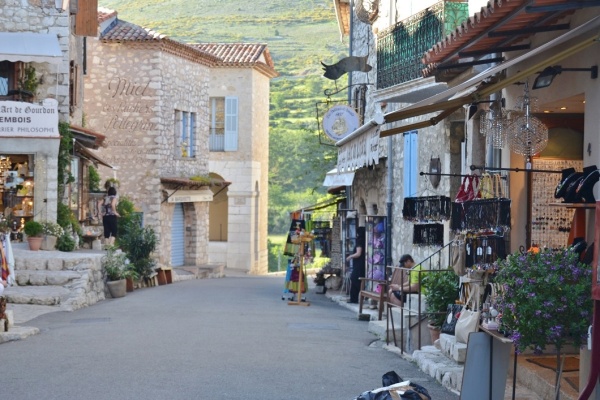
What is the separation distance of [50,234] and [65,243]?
469 mm

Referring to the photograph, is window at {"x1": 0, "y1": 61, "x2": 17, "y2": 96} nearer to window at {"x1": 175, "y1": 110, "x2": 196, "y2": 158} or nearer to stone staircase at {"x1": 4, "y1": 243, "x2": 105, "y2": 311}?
stone staircase at {"x1": 4, "y1": 243, "x2": 105, "y2": 311}

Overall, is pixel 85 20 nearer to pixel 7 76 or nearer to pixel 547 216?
pixel 7 76

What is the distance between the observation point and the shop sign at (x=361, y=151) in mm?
17000

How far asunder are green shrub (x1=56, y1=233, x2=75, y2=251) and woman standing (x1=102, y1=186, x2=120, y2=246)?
4735 millimetres

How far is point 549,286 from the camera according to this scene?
8.14m

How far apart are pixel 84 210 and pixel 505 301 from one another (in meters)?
23.3

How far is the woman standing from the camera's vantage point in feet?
102

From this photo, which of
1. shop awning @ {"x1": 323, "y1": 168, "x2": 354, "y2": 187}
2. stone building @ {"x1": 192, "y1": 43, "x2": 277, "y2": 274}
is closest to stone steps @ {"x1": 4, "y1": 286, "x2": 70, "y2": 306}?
shop awning @ {"x1": 323, "y1": 168, "x2": 354, "y2": 187}

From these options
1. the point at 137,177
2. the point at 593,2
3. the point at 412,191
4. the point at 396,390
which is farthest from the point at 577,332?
the point at 137,177

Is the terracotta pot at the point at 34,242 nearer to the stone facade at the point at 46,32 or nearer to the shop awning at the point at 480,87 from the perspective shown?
the stone facade at the point at 46,32

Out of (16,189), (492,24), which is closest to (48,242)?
(16,189)

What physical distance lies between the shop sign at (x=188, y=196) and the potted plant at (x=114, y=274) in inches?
480

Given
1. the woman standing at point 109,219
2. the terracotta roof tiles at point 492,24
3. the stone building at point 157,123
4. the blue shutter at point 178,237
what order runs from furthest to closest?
the blue shutter at point 178,237
the stone building at point 157,123
the woman standing at point 109,219
the terracotta roof tiles at point 492,24

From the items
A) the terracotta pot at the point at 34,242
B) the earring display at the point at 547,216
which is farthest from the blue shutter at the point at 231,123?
the earring display at the point at 547,216
